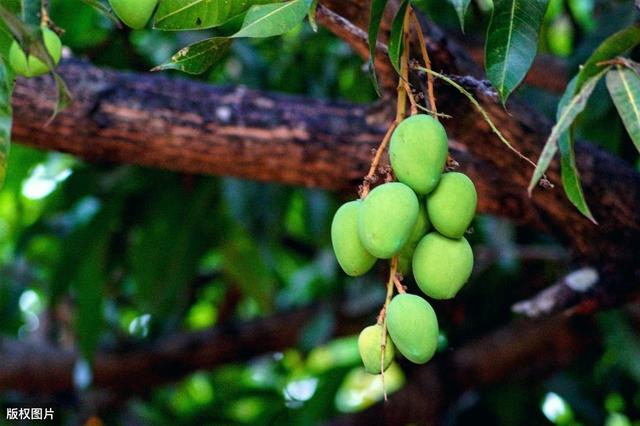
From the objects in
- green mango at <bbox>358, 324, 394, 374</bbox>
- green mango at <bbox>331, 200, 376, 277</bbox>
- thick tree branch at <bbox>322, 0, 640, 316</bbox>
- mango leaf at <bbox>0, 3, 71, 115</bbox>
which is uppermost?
mango leaf at <bbox>0, 3, 71, 115</bbox>

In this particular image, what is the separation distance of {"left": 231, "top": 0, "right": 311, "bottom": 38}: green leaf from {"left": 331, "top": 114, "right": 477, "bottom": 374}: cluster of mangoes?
0.11m

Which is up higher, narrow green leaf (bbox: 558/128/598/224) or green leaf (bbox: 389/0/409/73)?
→ green leaf (bbox: 389/0/409/73)

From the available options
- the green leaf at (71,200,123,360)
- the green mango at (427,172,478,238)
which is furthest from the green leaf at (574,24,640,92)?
the green leaf at (71,200,123,360)

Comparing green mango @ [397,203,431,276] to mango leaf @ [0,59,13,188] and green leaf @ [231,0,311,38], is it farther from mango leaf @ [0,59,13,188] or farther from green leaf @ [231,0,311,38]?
mango leaf @ [0,59,13,188]

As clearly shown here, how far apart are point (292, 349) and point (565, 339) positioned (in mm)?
599

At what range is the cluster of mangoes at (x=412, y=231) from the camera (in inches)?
26.3

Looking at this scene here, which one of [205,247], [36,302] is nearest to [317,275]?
[205,247]

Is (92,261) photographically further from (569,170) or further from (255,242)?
(569,170)

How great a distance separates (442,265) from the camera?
0.69 metres

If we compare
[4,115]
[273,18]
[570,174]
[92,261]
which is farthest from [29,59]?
[92,261]

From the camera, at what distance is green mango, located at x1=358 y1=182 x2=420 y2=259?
657 millimetres

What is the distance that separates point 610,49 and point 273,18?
24cm

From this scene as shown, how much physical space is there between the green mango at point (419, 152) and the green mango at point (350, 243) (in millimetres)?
39

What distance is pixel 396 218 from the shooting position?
66 centimetres
